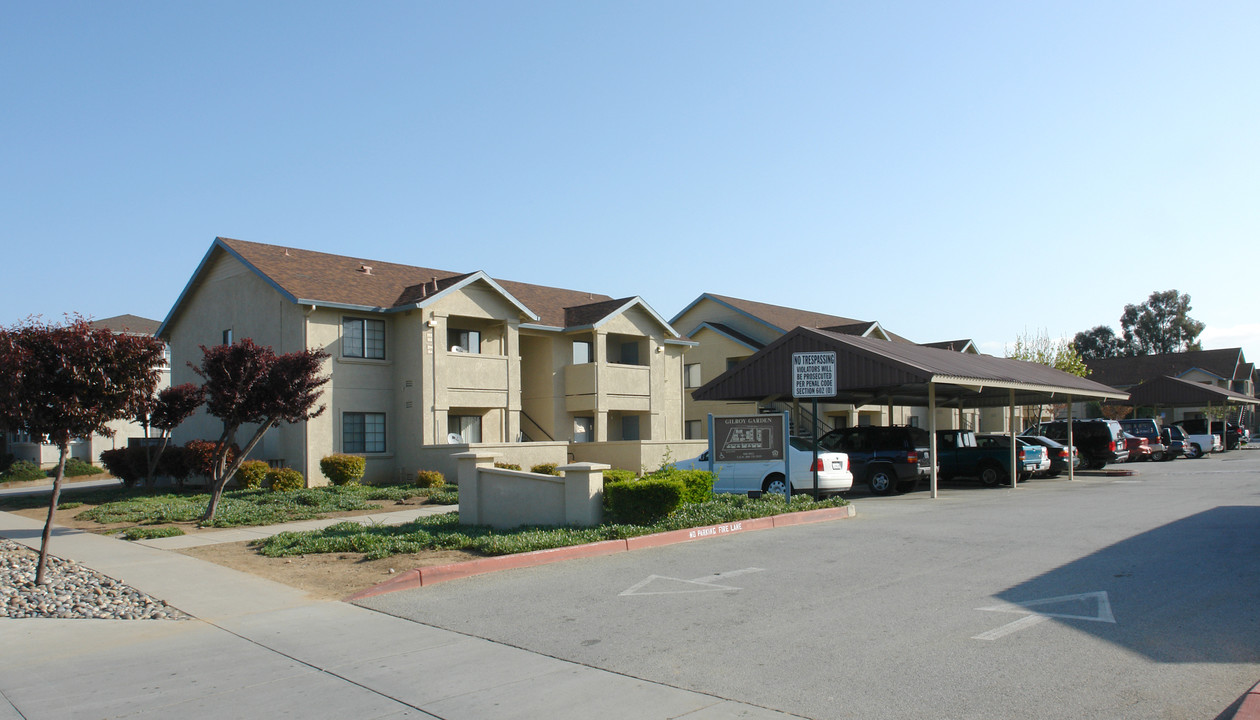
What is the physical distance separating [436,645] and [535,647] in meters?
0.93

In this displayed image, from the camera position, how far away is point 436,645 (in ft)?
26.4

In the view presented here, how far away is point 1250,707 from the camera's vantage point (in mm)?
5441

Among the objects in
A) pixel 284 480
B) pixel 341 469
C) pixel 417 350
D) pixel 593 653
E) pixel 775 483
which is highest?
pixel 417 350

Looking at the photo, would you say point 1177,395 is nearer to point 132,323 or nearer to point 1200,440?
point 1200,440

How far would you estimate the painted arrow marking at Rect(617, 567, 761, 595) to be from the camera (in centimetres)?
1002

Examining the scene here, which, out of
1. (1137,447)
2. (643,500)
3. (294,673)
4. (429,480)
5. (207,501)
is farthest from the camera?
(1137,447)

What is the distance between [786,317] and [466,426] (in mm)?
21859

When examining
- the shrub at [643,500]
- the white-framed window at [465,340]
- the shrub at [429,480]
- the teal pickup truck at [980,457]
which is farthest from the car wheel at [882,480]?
the white-framed window at [465,340]

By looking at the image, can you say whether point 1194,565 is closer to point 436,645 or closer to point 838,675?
point 838,675

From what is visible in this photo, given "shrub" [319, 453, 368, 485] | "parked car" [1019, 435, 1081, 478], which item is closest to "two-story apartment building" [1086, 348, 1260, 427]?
"parked car" [1019, 435, 1081, 478]

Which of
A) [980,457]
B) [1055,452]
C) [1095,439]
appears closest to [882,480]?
[980,457]

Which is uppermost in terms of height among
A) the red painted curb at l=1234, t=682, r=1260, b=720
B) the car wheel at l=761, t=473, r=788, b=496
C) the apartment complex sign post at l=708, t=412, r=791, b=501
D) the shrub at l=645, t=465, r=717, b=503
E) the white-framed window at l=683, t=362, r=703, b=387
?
the white-framed window at l=683, t=362, r=703, b=387

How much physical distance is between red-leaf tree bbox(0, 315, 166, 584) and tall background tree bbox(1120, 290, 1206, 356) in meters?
105

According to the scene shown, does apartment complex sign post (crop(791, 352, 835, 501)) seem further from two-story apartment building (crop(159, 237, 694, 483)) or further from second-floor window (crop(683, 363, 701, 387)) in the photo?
second-floor window (crop(683, 363, 701, 387))
